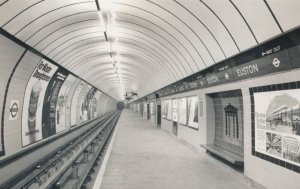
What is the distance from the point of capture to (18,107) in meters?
8.88

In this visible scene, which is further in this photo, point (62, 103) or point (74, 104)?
point (74, 104)

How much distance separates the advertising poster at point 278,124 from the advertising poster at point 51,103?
28.5 feet

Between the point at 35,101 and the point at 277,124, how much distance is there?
8320 mm

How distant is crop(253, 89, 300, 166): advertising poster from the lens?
472 cm

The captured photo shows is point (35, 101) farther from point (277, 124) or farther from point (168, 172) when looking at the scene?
point (277, 124)

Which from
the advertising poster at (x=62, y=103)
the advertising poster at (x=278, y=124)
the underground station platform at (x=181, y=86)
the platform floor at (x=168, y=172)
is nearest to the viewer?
the advertising poster at (x=278, y=124)

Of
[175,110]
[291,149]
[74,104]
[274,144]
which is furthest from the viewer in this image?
[74,104]

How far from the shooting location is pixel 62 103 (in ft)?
48.8

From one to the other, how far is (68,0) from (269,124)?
5.52m

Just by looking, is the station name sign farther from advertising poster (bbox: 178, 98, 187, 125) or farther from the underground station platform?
advertising poster (bbox: 178, 98, 187, 125)

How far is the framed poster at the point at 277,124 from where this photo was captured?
4727mm

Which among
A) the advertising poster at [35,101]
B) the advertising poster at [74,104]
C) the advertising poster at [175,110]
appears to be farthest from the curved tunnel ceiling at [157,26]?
the advertising poster at [74,104]

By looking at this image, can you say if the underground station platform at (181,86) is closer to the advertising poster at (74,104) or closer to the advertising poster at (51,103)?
the advertising poster at (51,103)

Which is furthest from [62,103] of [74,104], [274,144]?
[274,144]
